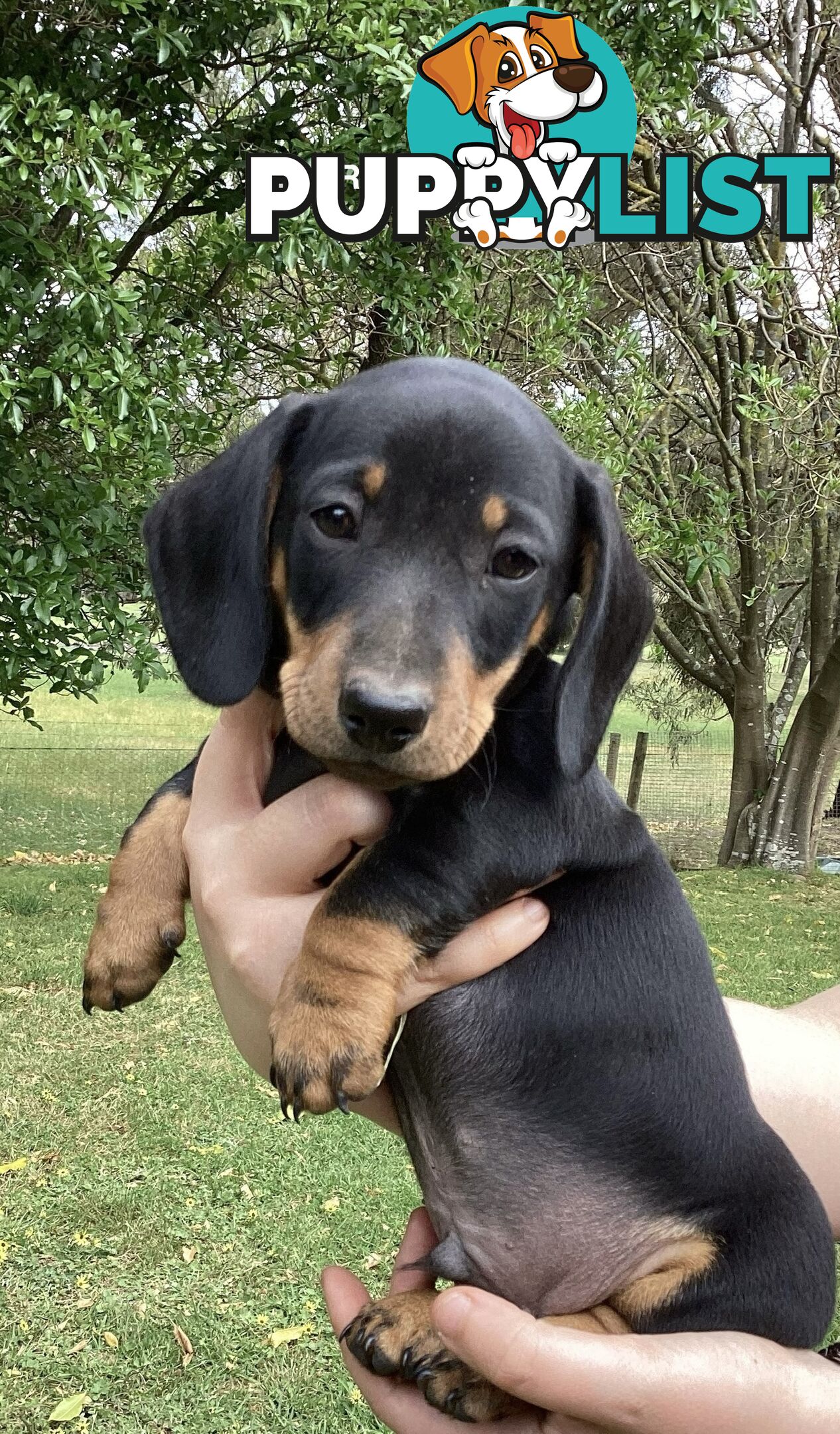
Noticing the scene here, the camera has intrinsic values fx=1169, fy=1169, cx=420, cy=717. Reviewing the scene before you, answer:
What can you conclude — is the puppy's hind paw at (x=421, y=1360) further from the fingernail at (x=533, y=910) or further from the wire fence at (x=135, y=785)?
the wire fence at (x=135, y=785)

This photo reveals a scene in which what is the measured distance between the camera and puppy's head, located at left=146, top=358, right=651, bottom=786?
1732 mm

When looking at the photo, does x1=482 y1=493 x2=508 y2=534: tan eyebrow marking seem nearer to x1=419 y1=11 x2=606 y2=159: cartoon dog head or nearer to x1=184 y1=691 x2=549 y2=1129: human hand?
x1=184 y1=691 x2=549 y2=1129: human hand

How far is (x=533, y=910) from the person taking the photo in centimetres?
199

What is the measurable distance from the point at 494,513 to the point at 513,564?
0.31 feet

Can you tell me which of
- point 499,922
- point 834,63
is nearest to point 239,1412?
point 499,922

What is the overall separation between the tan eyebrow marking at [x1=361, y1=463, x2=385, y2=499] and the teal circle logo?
3998mm

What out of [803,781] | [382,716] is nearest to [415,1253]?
[382,716]

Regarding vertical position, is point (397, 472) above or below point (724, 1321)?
above

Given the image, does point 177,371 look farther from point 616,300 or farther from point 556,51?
point 616,300

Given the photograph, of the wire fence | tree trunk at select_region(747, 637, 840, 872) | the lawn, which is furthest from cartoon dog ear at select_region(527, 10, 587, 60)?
tree trunk at select_region(747, 637, 840, 872)

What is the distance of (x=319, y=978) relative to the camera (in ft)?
5.80

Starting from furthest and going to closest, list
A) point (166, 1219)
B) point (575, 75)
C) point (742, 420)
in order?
1. point (742, 420)
2. point (575, 75)
3. point (166, 1219)

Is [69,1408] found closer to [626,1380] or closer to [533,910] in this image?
[626,1380]

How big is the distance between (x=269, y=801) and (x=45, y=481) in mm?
4016
